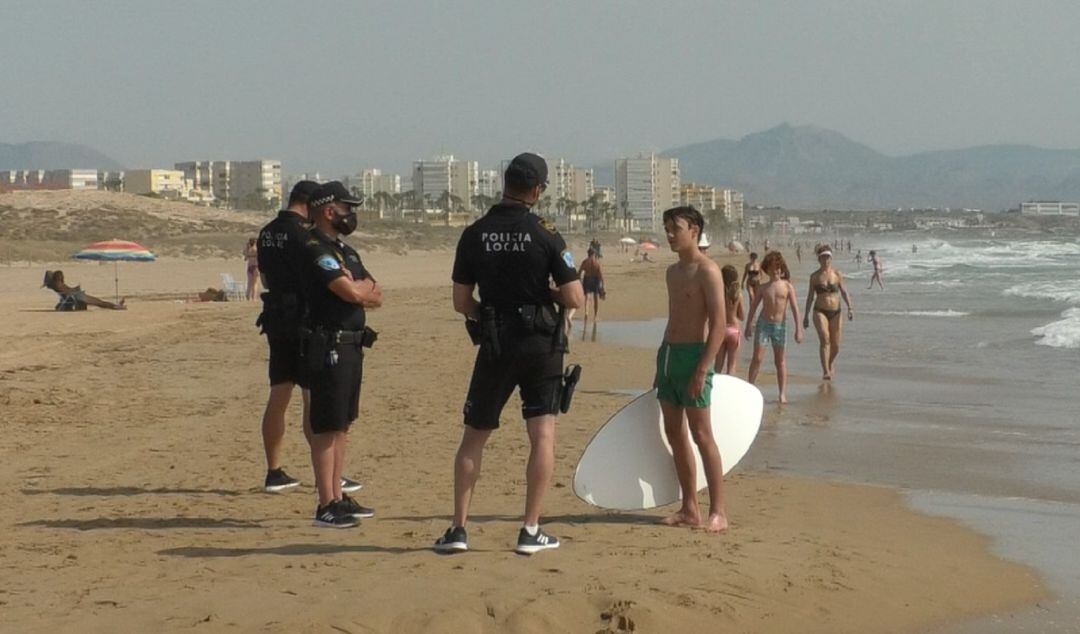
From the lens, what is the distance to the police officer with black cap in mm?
6055

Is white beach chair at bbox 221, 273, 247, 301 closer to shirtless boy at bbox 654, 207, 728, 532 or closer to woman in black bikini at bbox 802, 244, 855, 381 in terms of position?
woman in black bikini at bbox 802, 244, 855, 381

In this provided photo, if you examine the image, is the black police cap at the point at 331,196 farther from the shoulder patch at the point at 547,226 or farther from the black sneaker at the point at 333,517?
the black sneaker at the point at 333,517

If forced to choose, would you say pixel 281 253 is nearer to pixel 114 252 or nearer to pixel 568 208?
pixel 114 252

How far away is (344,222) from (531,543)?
5.88 feet

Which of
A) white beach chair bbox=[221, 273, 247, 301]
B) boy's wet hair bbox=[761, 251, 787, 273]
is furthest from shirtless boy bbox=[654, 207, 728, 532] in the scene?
white beach chair bbox=[221, 273, 247, 301]

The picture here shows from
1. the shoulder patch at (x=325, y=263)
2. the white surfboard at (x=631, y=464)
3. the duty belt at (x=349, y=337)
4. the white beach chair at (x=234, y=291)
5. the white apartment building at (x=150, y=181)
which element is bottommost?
the white beach chair at (x=234, y=291)

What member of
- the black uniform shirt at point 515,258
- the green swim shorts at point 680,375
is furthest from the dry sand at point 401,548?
the black uniform shirt at point 515,258

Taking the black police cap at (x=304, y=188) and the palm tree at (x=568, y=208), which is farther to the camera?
the palm tree at (x=568, y=208)

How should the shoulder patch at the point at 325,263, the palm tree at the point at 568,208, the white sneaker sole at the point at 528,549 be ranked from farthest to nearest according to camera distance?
the palm tree at the point at 568,208 < the shoulder patch at the point at 325,263 < the white sneaker sole at the point at 528,549

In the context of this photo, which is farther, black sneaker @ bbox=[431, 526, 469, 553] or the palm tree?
the palm tree

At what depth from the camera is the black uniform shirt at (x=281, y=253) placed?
666 cm

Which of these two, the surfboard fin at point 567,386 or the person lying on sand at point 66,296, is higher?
the surfboard fin at point 567,386

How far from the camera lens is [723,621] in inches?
191

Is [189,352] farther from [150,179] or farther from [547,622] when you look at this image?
[150,179]
